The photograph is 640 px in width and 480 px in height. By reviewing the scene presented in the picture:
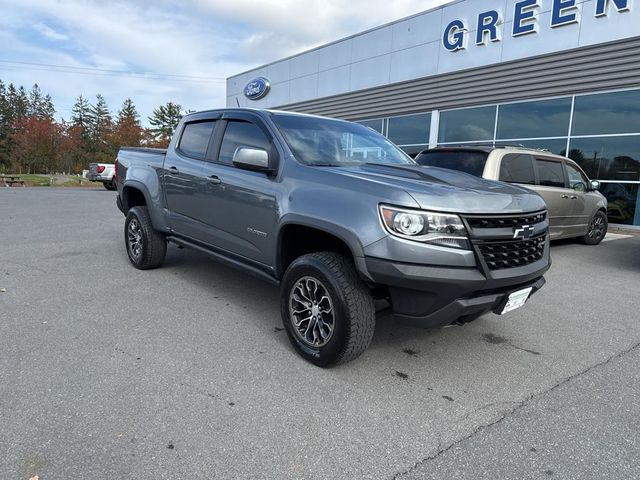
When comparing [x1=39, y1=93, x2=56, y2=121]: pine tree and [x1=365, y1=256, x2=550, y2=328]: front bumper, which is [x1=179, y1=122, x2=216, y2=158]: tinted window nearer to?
[x1=365, y1=256, x2=550, y2=328]: front bumper

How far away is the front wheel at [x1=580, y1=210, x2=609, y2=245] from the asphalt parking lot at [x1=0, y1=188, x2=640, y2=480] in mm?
4411

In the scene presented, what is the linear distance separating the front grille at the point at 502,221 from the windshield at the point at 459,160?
3430mm

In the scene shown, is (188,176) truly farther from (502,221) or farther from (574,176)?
(574,176)

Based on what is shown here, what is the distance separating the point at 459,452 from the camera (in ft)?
7.51

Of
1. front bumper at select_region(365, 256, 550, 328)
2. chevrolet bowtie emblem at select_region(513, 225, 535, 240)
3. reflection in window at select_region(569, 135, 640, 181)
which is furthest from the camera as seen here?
reflection in window at select_region(569, 135, 640, 181)

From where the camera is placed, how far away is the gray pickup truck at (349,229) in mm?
2721

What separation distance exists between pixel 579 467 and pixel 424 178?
1.94 meters

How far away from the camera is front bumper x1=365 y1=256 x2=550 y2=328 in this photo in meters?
2.67

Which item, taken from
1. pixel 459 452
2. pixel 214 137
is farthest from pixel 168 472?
pixel 214 137

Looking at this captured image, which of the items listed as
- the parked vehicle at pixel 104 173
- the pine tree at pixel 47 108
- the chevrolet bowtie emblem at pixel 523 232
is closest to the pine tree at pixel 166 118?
the pine tree at pixel 47 108

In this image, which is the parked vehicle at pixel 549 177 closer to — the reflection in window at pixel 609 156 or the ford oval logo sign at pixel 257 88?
the reflection in window at pixel 609 156

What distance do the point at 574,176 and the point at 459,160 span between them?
9.09ft

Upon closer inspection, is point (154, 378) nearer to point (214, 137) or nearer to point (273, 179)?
point (273, 179)

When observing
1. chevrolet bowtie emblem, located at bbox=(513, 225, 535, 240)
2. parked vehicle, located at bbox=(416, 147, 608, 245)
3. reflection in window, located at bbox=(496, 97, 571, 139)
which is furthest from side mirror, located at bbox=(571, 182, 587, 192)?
chevrolet bowtie emblem, located at bbox=(513, 225, 535, 240)
